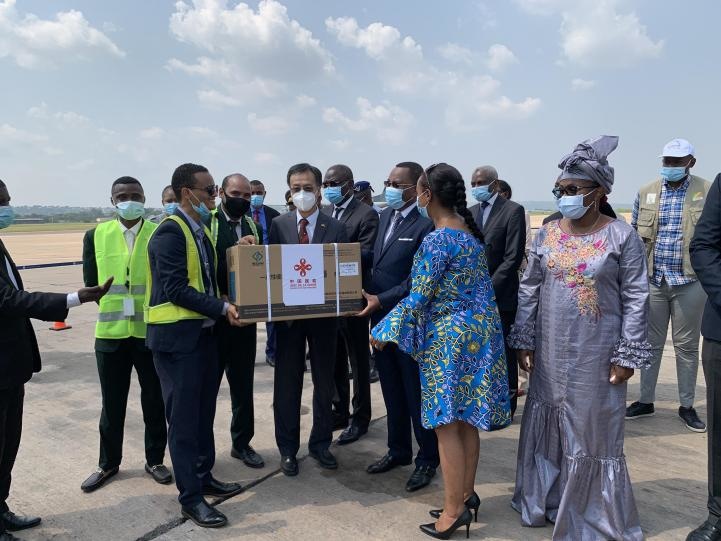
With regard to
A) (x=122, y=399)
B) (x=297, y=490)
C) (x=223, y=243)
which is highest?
(x=223, y=243)

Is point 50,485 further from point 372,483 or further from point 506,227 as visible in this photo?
point 506,227

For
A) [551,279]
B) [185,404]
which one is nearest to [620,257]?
[551,279]

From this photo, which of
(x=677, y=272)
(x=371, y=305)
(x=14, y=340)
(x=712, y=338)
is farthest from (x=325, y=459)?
(x=677, y=272)

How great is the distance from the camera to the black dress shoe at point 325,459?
148 inches

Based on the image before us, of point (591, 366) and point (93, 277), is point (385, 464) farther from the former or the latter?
point (93, 277)

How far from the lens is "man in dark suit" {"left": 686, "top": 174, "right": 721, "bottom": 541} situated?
8.95 feet

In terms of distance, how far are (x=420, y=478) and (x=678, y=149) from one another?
3.55 metres

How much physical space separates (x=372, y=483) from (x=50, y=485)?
216 centimetres

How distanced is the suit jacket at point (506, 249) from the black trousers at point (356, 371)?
47.9 inches

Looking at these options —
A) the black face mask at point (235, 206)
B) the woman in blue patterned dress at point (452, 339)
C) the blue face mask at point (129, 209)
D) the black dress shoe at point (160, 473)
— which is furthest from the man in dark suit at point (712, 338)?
the blue face mask at point (129, 209)

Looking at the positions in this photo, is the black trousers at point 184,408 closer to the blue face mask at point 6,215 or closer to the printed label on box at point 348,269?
the printed label on box at point 348,269

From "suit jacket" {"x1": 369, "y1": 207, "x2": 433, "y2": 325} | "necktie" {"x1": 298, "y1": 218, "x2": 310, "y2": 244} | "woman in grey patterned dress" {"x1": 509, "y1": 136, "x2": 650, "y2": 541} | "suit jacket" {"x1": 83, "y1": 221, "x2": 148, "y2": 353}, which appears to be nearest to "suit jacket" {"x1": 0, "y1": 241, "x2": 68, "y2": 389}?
"suit jacket" {"x1": 83, "y1": 221, "x2": 148, "y2": 353}

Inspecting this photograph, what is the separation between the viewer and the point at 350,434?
4309 millimetres

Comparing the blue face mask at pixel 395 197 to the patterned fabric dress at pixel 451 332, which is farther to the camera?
the blue face mask at pixel 395 197
